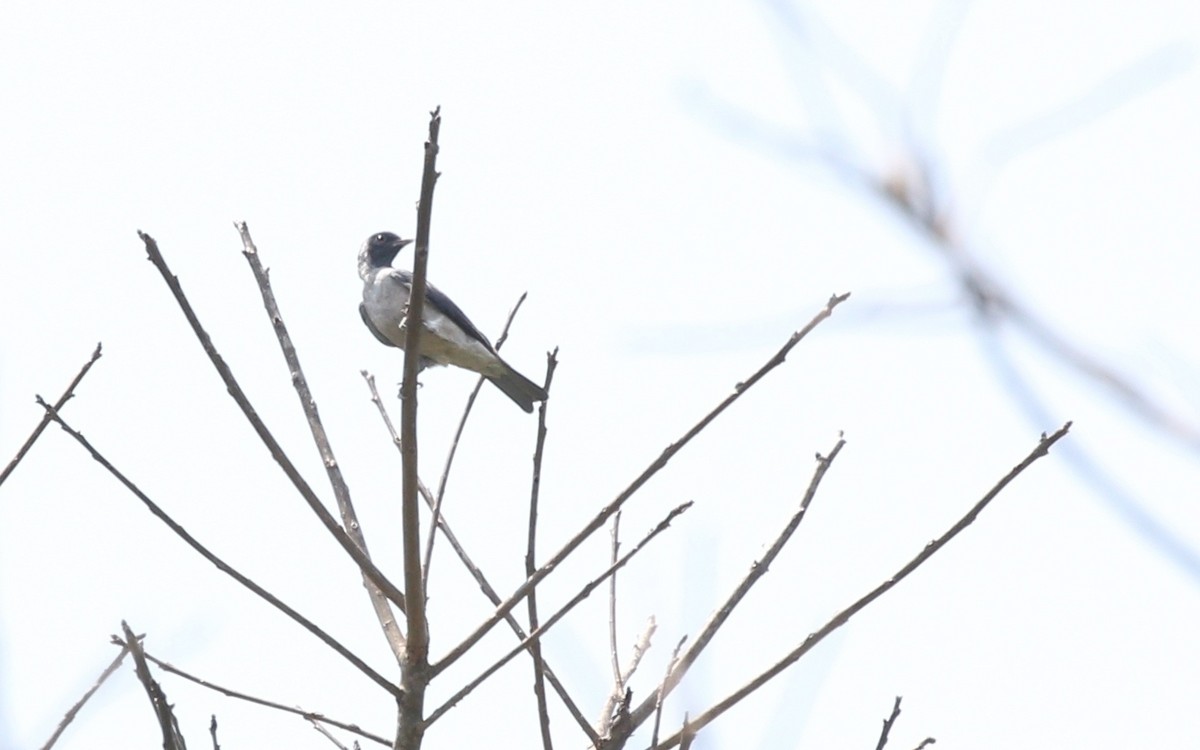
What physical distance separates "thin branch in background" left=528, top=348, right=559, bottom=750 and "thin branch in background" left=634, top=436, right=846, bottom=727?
0.31m

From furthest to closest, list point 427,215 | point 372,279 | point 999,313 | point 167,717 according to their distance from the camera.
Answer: point 372,279
point 427,215
point 167,717
point 999,313

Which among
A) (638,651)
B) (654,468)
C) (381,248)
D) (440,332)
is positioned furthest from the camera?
(381,248)

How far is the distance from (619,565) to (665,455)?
331mm

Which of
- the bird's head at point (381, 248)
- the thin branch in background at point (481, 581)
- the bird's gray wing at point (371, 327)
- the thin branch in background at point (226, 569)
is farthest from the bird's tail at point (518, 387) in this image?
the thin branch in background at point (226, 569)

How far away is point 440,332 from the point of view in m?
9.27

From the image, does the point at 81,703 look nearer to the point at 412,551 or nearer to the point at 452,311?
the point at 412,551

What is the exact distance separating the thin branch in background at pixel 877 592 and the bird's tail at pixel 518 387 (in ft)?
18.7

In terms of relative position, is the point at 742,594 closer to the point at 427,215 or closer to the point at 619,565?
the point at 619,565

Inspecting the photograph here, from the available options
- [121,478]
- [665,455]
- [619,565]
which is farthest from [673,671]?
[121,478]

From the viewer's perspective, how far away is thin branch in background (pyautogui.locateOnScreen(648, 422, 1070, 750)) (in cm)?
366

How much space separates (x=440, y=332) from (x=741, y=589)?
18.3 feet

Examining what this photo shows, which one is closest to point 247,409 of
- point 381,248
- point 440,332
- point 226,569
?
point 226,569

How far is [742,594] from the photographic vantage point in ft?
13.0

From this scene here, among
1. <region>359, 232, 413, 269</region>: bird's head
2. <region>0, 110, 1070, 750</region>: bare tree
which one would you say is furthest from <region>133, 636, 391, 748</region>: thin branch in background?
<region>359, 232, 413, 269</region>: bird's head
